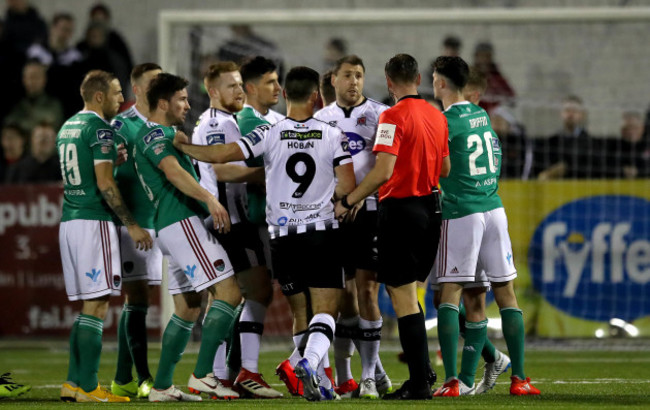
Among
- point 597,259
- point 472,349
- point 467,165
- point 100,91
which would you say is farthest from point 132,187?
point 597,259

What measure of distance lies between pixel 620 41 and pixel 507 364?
28.5 feet

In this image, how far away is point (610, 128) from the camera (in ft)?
48.4

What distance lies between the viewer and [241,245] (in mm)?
8320

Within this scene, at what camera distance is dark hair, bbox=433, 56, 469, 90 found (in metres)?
7.96

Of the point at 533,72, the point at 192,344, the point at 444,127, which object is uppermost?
the point at 533,72

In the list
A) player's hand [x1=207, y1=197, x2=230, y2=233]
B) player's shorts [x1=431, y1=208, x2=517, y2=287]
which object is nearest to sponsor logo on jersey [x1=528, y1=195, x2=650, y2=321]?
player's shorts [x1=431, y1=208, x2=517, y2=287]

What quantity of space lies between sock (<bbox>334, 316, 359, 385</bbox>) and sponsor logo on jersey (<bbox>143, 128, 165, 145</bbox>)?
1.88 m

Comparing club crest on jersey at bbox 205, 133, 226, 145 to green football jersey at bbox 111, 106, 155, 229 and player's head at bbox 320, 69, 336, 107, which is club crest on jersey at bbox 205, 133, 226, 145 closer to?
green football jersey at bbox 111, 106, 155, 229

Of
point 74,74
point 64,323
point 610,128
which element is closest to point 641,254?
point 610,128

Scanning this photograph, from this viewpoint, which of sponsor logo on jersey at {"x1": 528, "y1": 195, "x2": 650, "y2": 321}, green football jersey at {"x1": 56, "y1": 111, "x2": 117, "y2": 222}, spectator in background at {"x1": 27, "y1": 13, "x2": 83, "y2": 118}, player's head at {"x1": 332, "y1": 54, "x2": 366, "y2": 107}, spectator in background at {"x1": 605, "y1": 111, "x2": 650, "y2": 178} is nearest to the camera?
green football jersey at {"x1": 56, "y1": 111, "x2": 117, "y2": 222}

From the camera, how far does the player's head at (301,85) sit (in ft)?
24.9

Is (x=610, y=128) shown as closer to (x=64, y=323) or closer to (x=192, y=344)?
(x=192, y=344)

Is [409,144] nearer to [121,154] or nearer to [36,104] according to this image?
[121,154]

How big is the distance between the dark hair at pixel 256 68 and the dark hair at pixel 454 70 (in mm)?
1356
